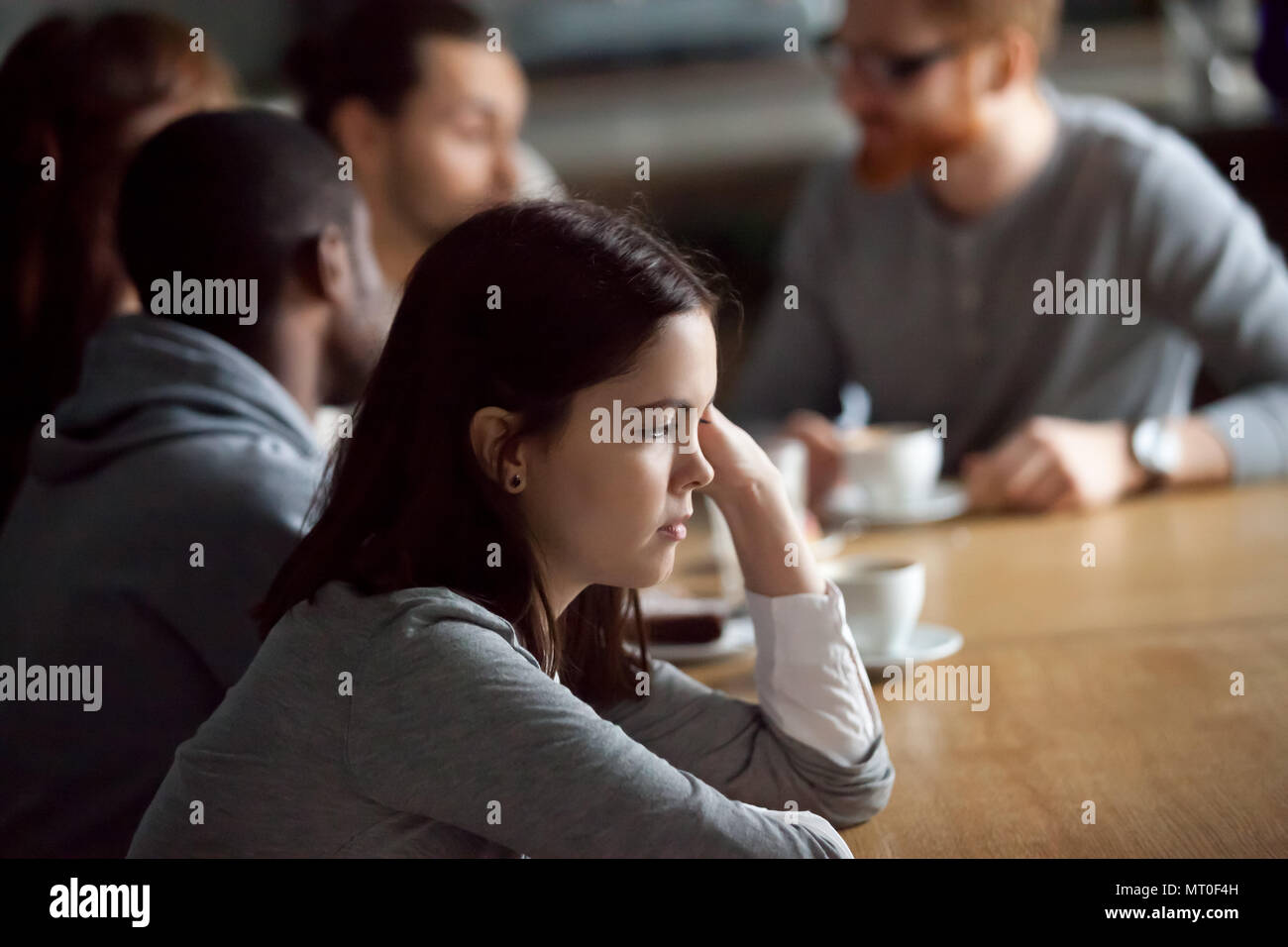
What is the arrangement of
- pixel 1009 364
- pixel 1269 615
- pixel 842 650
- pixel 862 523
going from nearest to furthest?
pixel 842 650
pixel 1269 615
pixel 862 523
pixel 1009 364

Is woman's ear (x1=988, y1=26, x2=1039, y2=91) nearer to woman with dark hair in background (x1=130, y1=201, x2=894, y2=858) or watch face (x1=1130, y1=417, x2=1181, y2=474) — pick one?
watch face (x1=1130, y1=417, x2=1181, y2=474)

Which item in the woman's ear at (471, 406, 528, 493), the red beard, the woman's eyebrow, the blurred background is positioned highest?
the blurred background

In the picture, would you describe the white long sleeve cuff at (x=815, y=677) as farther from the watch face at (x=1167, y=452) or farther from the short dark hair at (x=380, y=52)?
the short dark hair at (x=380, y=52)

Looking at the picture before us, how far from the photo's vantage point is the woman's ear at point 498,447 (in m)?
0.84

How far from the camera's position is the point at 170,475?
1.15 metres

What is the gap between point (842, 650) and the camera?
958 mm

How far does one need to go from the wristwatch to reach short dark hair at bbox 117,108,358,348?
1019 mm

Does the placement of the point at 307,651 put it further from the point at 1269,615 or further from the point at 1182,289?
the point at 1182,289

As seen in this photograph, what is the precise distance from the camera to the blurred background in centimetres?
375

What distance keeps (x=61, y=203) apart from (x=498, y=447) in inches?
37.8

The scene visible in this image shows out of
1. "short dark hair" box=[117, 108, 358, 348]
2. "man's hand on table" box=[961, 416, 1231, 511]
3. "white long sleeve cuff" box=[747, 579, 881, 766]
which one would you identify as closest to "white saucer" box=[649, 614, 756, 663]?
"white long sleeve cuff" box=[747, 579, 881, 766]

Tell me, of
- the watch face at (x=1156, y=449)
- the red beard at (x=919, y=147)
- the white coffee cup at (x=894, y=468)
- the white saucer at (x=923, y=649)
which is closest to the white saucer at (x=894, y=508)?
the white coffee cup at (x=894, y=468)

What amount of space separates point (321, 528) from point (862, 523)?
3.19 ft
